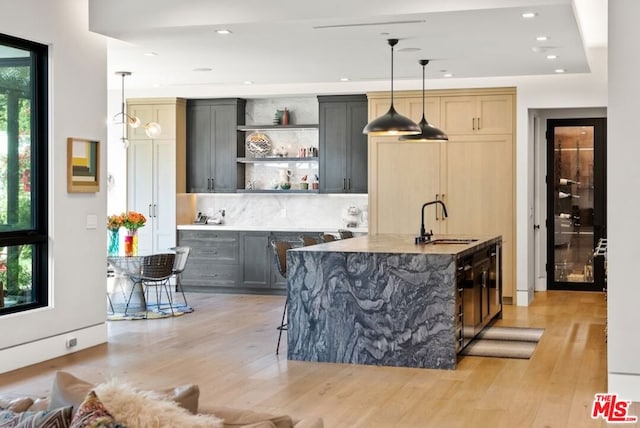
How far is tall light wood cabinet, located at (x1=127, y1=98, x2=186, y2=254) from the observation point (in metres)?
11.1

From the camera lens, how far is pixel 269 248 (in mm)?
10773

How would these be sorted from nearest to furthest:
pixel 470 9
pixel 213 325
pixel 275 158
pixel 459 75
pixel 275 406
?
pixel 275 406
pixel 470 9
pixel 213 325
pixel 459 75
pixel 275 158

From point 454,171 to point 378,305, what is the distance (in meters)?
Result: 4.17

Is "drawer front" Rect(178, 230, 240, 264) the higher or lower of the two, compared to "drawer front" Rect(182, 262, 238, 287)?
higher

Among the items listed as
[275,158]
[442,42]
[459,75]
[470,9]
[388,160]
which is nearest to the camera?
[470,9]

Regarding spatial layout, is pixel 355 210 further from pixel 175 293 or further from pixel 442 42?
pixel 442 42

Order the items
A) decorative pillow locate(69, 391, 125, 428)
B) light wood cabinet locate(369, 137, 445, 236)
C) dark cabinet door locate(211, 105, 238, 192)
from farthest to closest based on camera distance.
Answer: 1. dark cabinet door locate(211, 105, 238, 192)
2. light wood cabinet locate(369, 137, 445, 236)
3. decorative pillow locate(69, 391, 125, 428)

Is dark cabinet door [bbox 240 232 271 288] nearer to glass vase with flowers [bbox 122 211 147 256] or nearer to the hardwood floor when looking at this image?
glass vase with flowers [bbox 122 211 147 256]

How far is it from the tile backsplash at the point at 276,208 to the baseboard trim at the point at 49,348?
418cm

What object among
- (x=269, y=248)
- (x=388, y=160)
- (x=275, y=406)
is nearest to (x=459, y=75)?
(x=388, y=160)

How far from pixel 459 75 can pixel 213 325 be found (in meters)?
3.82

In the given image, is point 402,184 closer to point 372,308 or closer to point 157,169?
point 157,169

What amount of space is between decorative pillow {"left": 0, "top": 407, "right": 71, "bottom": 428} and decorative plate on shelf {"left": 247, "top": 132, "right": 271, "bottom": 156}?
29.1ft

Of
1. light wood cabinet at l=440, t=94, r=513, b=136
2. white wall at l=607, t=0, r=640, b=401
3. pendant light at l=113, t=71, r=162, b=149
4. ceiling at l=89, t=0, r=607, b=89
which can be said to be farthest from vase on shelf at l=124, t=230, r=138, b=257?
white wall at l=607, t=0, r=640, b=401
